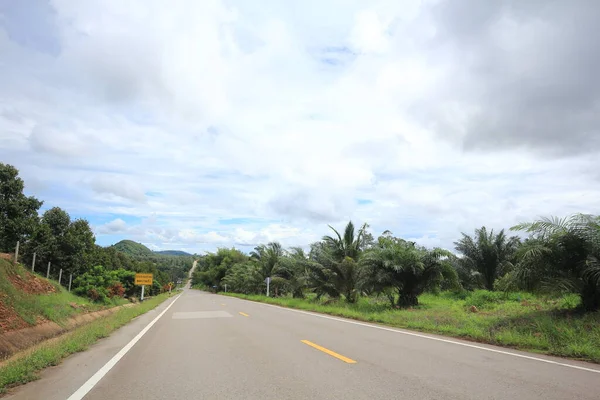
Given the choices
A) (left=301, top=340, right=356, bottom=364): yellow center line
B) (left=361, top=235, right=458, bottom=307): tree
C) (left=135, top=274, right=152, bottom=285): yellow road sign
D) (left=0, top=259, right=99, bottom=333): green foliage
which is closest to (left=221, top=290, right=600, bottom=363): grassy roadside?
(left=361, top=235, right=458, bottom=307): tree

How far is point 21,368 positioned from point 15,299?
35.2 ft

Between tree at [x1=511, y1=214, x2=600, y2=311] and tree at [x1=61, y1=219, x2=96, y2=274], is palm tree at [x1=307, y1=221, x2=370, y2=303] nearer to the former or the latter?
tree at [x1=511, y1=214, x2=600, y2=311]

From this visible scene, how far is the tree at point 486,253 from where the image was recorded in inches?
974

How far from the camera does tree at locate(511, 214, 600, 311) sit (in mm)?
10570

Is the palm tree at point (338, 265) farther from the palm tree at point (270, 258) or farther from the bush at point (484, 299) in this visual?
the palm tree at point (270, 258)

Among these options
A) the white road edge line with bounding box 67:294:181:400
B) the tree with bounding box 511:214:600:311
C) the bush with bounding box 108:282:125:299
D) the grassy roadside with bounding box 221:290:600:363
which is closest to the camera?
the white road edge line with bounding box 67:294:181:400

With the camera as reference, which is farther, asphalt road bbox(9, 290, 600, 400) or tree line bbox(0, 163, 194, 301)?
tree line bbox(0, 163, 194, 301)

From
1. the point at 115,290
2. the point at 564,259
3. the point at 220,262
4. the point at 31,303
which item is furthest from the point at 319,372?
the point at 220,262

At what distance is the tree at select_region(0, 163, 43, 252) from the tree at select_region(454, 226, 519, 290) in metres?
27.4

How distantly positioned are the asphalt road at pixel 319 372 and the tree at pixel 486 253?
16666mm

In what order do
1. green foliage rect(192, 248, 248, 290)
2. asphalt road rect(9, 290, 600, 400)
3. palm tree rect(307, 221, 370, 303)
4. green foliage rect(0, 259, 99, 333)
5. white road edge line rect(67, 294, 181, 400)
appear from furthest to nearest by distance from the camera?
green foliage rect(192, 248, 248, 290)
palm tree rect(307, 221, 370, 303)
green foliage rect(0, 259, 99, 333)
white road edge line rect(67, 294, 181, 400)
asphalt road rect(9, 290, 600, 400)

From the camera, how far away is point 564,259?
36.6 feet

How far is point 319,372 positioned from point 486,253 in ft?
71.3

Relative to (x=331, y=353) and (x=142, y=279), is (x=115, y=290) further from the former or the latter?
(x=331, y=353)
